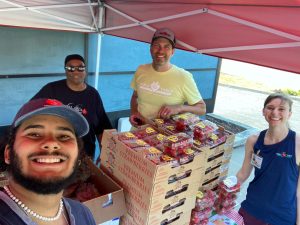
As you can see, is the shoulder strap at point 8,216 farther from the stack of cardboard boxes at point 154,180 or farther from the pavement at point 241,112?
the pavement at point 241,112

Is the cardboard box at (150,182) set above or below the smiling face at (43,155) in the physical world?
below

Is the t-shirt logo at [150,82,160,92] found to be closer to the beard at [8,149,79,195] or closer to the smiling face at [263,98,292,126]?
the smiling face at [263,98,292,126]

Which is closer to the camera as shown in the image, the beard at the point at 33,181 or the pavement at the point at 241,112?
the beard at the point at 33,181

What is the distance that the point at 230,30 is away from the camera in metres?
2.11

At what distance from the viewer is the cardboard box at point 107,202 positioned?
1575mm

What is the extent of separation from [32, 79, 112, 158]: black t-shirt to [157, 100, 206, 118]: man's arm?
0.65m

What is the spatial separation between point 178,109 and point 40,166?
4.67 feet

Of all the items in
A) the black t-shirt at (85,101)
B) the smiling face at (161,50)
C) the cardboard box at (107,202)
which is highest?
the smiling face at (161,50)

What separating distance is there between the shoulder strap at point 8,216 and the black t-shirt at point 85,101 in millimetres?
1577

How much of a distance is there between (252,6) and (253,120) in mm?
5786

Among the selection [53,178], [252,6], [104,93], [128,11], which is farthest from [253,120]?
[53,178]

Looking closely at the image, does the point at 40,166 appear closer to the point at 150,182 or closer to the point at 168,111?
the point at 150,182

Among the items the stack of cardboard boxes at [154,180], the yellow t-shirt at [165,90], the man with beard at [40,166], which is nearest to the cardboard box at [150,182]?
the stack of cardboard boxes at [154,180]

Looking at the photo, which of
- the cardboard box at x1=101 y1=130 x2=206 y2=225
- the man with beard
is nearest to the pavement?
the cardboard box at x1=101 y1=130 x2=206 y2=225
